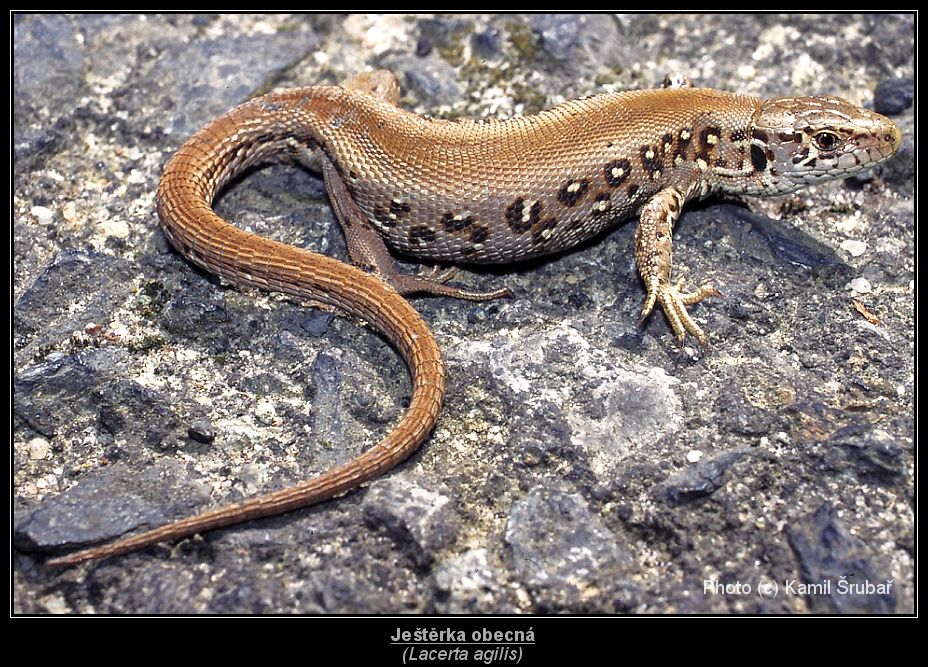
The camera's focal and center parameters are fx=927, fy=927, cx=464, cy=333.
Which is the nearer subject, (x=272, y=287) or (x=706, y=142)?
(x=272, y=287)

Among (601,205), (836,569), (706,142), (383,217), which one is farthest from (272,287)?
(836,569)

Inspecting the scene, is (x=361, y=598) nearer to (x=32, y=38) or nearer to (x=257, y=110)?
(x=257, y=110)

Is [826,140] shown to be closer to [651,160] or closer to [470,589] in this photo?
[651,160]

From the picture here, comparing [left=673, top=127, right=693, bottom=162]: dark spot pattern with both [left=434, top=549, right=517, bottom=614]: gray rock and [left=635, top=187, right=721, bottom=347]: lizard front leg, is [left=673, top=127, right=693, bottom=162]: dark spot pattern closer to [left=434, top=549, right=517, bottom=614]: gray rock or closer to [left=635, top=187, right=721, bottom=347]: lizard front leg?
[left=635, top=187, right=721, bottom=347]: lizard front leg

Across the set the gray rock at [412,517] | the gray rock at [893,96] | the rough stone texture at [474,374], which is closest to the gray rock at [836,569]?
the rough stone texture at [474,374]

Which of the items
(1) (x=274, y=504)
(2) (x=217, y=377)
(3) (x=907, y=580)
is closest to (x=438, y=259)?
(2) (x=217, y=377)

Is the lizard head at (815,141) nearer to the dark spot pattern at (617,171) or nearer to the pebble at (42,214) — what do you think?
the dark spot pattern at (617,171)
